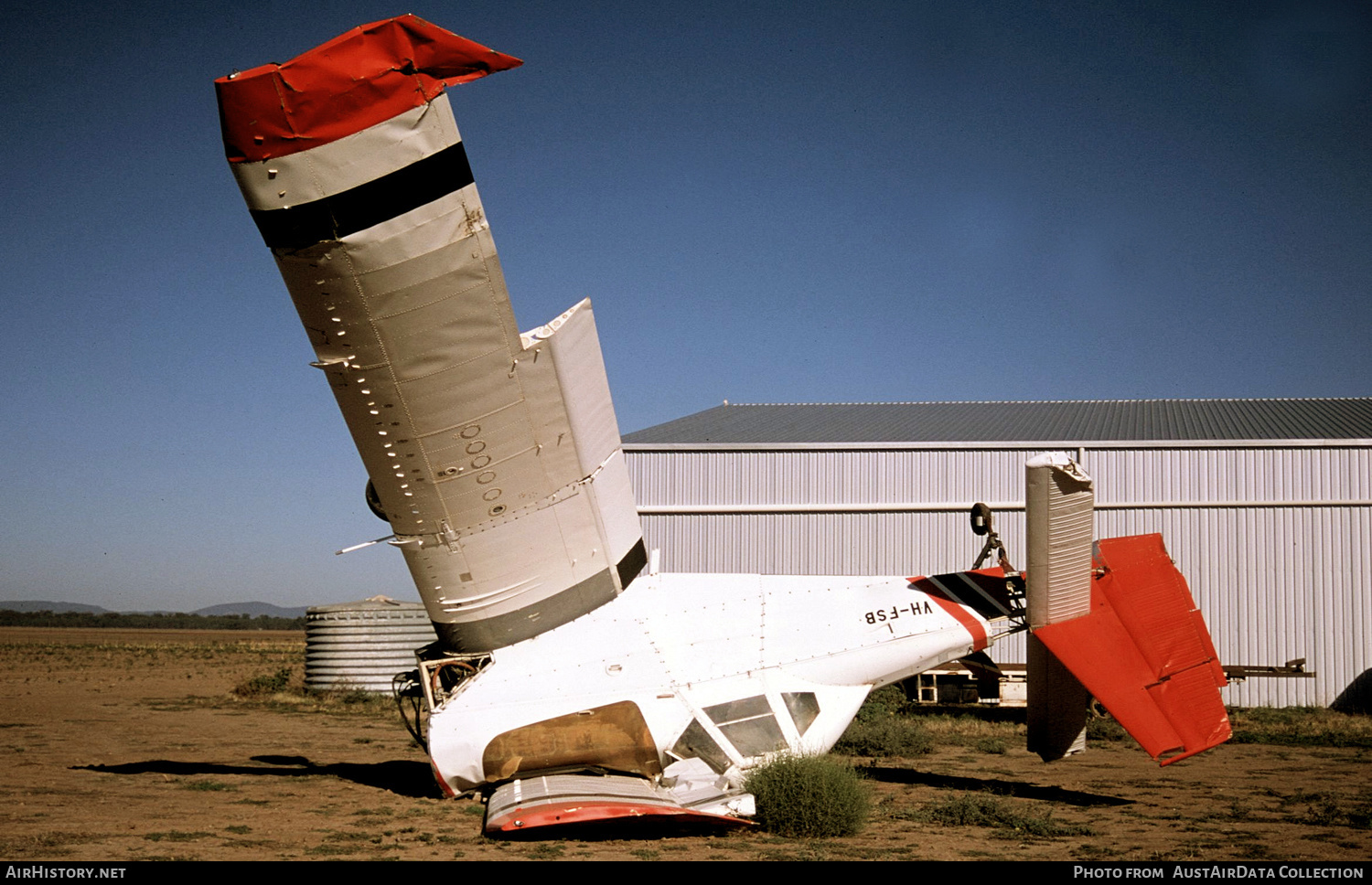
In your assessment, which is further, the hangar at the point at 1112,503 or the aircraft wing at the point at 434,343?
the hangar at the point at 1112,503

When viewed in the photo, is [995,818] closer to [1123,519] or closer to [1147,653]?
[1147,653]

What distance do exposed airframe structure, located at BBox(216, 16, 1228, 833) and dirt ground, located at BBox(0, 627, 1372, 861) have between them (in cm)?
67

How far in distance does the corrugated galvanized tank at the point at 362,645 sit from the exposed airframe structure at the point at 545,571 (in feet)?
43.3

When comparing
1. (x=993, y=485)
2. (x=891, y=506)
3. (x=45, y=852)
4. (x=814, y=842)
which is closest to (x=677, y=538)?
(x=891, y=506)

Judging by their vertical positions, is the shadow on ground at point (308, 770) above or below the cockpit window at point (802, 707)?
below

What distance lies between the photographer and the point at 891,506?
856 inches

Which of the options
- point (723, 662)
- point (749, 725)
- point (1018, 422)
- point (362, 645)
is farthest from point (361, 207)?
point (1018, 422)

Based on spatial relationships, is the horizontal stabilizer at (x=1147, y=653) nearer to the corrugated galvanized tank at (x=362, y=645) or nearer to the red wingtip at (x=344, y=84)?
the red wingtip at (x=344, y=84)

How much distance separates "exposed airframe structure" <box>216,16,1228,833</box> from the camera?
7.60 metres

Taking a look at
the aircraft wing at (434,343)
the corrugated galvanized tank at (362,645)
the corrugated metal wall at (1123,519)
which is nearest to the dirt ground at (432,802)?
the aircraft wing at (434,343)

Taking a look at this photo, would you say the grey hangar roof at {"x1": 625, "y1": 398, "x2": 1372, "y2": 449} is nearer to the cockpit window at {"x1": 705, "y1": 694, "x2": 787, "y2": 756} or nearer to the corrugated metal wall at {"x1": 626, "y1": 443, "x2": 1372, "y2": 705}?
the corrugated metal wall at {"x1": 626, "y1": 443, "x2": 1372, "y2": 705}

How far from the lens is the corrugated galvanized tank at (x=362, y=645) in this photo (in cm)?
2258

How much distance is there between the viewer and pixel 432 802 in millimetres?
9961

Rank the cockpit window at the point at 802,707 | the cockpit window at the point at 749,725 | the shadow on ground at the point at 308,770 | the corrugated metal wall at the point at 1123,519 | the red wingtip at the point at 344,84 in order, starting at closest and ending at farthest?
1. the red wingtip at the point at 344,84
2. the cockpit window at the point at 749,725
3. the cockpit window at the point at 802,707
4. the shadow on ground at the point at 308,770
5. the corrugated metal wall at the point at 1123,519
